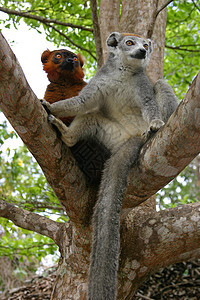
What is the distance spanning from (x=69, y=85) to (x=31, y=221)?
1.77m

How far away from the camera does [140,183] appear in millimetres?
2844

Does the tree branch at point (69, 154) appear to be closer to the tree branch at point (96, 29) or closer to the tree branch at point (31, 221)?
the tree branch at point (31, 221)

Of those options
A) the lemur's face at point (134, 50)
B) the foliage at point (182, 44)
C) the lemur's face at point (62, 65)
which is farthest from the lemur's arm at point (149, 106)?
the foliage at point (182, 44)

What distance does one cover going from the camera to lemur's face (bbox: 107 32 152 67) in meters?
3.79

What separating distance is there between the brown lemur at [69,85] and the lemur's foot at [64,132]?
0.33m

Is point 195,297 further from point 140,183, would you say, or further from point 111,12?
point 111,12

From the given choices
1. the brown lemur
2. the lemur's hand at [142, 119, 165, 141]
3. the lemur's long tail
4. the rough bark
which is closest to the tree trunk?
the lemur's long tail

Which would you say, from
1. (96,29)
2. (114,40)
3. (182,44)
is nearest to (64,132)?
(114,40)

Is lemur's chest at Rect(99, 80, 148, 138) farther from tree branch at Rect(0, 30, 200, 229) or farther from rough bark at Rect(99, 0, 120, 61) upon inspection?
rough bark at Rect(99, 0, 120, 61)

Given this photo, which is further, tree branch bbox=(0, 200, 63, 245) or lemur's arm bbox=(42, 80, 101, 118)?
tree branch bbox=(0, 200, 63, 245)

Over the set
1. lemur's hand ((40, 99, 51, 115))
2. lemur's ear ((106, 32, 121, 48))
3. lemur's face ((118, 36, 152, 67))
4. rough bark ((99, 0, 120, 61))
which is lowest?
lemur's hand ((40, 99, 51, 115))

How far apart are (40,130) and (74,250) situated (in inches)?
55.0

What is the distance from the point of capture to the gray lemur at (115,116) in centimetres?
283

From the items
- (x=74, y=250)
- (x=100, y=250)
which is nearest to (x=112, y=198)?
(x=100, y=250)
